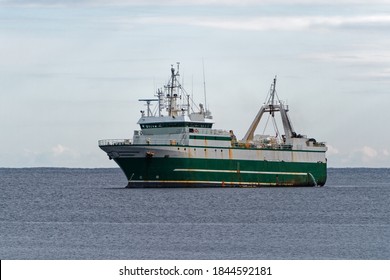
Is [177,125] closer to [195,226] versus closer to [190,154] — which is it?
[190,154]

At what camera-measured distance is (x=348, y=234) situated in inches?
2096

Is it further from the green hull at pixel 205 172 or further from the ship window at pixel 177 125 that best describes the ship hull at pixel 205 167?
the ship window at pixel 177 125

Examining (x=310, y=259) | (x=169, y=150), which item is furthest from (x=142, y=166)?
(x=310, y=259)

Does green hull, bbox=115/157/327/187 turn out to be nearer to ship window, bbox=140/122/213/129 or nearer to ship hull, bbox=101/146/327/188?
ship hull, bbox=101/146/327/188

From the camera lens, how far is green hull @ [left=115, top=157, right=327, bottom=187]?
284 feet

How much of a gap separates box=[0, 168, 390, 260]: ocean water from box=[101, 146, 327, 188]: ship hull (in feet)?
4.52

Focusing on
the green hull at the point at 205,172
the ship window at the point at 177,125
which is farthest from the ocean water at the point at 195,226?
the ship window at the point at 177,125

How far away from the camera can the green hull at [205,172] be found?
86625 mm

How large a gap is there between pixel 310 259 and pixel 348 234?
10810mm

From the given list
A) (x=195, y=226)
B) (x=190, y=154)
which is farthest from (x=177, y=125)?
(x=195, y=226)

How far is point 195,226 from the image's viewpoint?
5681 cm

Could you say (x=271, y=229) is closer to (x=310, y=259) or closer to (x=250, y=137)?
(x=310, y=259)

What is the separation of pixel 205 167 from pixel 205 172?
0.48 m

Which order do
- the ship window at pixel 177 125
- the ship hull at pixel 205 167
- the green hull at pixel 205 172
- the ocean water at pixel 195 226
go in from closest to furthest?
the ocean water at pixel 195 226 < the ship hull at pixel 205 167 < the green hull at pixel 205 172 < the ship window at pixel 177 125
